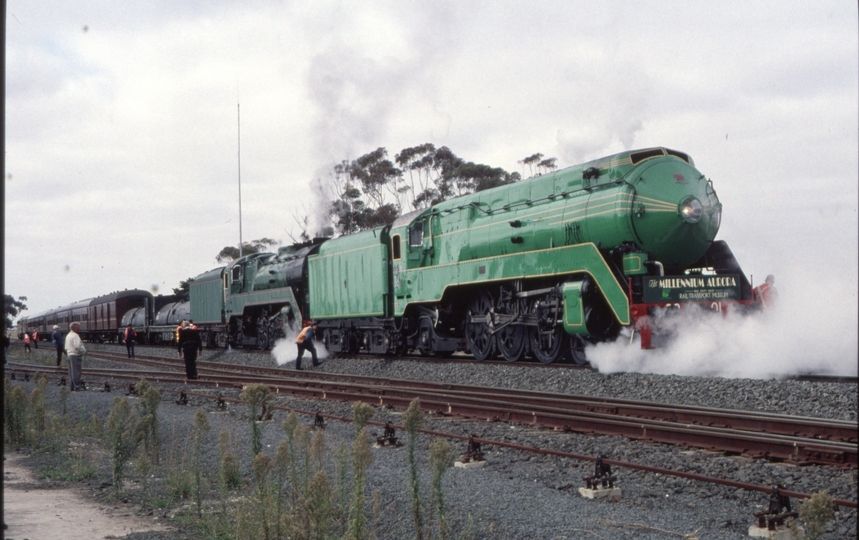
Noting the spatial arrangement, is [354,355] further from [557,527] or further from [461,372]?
[557,527]

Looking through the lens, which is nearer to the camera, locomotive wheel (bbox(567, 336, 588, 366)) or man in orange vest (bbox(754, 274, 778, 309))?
man in orange vest (bbox(754, 274, 778, 309))

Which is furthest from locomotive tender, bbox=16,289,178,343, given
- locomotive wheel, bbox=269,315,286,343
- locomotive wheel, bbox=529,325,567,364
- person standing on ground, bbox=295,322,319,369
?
locomotive wheel, bbox=529,325,567,364

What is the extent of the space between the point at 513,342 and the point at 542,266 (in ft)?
7.88

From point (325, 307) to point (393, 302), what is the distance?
13.6 feet

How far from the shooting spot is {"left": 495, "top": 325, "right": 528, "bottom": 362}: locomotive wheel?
16.8 metres

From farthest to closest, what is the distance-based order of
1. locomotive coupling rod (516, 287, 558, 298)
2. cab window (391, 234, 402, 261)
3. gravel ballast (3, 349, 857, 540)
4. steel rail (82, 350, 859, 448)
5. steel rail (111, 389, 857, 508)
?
cab window (391, 234, 402, 261) → locomotive coupling rod (516, 287, 558, 298) → steel rail (82, 350, 859, 448) → gravel ballast (3, 349, 857, 540) → steel rail (111, 389, 857, 508)

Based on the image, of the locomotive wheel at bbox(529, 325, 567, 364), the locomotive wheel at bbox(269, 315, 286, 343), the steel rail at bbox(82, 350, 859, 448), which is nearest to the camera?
the steel rail at bbox(82, 350, 859, 448)

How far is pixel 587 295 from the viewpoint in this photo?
14.4m

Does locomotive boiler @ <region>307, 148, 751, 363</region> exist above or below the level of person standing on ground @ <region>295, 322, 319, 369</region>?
above

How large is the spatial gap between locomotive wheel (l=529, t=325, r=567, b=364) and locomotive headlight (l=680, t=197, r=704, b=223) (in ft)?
10.9

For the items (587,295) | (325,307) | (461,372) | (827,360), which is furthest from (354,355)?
(827,360)

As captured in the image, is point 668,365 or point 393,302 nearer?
point 668,365

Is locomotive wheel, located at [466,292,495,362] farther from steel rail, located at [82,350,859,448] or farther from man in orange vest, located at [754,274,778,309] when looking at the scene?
man in orange vest, located at [754,274,778,309]

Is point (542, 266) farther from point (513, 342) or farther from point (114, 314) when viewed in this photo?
point (114, 314)
